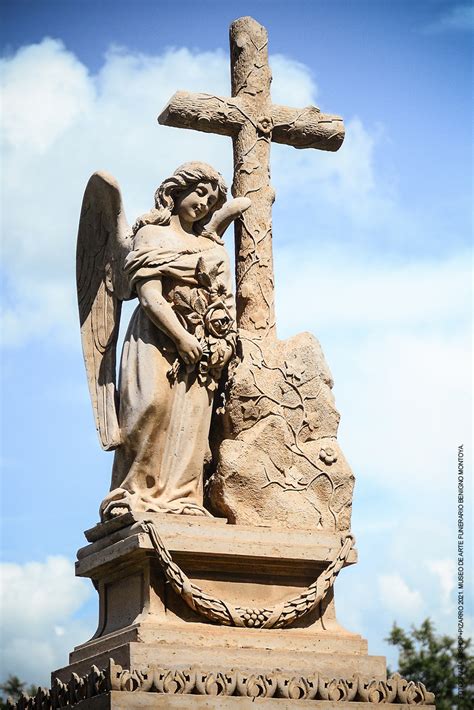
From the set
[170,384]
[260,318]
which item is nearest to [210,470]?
[170,384]

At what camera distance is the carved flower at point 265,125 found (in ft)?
39.6

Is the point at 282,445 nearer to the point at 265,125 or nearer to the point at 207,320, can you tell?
the point at 207,320

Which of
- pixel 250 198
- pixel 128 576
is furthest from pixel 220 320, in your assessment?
pixel 128 576

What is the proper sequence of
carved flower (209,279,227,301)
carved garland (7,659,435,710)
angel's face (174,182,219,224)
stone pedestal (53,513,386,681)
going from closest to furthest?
carved garland (7,659,435,710), stone pedestal (53,513,386,681), carved flower (209,279,227,301), angel's face (174,182,219,224)

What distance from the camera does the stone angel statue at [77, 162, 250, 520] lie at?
1098cm

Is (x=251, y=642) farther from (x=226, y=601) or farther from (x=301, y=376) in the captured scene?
(x=301, y=376)

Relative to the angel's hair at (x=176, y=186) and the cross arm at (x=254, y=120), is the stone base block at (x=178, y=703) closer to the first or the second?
the angel's hair at (x=176, y=186)

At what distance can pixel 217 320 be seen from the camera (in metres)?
11.1

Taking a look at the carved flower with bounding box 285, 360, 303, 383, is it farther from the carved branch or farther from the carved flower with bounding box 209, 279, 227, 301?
the carved branch

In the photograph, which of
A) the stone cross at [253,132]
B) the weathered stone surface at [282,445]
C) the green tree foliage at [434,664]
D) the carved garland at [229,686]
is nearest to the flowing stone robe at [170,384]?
the weathered stone surface at [282,445]

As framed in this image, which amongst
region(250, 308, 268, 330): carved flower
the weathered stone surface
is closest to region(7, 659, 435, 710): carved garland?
the weathered stone surface

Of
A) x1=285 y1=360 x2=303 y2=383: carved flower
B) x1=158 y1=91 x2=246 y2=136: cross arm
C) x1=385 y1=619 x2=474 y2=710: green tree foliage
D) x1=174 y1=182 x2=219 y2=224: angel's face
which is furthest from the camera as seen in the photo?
x1=385 y1=619 x2=474 y2=710: green tree foliage

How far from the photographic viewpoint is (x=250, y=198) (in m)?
11.8

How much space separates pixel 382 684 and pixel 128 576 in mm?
1999
